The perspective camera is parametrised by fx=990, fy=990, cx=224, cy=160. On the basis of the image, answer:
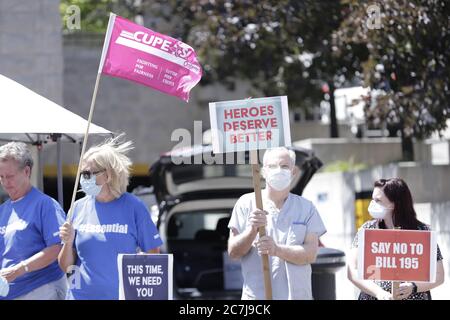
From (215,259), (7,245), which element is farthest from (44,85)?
(7,245)

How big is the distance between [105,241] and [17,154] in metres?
0.79

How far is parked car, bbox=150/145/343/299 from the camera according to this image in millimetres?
9914

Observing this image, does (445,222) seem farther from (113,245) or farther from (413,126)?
(113,245)

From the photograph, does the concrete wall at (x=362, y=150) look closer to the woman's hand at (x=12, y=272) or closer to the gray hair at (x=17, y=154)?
the gray hair at (x=17, y=154)

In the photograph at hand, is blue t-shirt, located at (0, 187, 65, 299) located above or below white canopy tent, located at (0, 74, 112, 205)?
below

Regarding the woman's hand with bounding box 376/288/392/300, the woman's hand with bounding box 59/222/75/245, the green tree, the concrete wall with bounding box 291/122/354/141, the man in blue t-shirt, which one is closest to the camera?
the woman's hand with bounding box 376/288/392/300

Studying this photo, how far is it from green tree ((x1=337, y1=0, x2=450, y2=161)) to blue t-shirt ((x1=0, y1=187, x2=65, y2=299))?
5.96 m

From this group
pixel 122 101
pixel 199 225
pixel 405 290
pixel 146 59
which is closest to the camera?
pixel 405 290

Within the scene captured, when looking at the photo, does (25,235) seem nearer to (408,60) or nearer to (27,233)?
(27,233)

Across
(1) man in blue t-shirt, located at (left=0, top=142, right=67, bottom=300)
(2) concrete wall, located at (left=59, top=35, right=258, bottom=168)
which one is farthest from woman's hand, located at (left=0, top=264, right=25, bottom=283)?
(2) concrete wall, located at (left=59, top=35, right=258, bottom=168)

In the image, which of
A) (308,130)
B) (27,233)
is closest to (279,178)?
(27,233)

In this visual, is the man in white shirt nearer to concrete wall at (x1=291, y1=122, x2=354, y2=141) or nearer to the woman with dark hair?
the woman with dark hair

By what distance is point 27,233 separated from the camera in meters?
5.89

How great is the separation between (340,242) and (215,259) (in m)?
2.93
